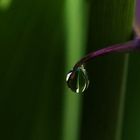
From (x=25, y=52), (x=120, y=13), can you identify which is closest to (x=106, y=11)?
(x=120, y=13)

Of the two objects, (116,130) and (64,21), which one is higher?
(64,21)

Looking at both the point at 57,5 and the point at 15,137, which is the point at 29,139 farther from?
the point at 57,5

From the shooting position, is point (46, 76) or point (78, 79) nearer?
point (78, 79)
